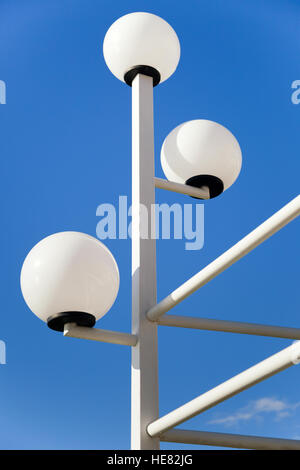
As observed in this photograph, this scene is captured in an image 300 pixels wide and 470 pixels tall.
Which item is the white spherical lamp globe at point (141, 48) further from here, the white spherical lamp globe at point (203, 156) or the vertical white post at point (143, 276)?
the white spherical lamp globe at point (203, 156)

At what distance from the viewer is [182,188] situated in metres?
3.30

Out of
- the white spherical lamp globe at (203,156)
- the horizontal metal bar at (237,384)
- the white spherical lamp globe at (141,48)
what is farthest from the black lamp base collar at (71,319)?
the white spherical lamp globe at (141,48)

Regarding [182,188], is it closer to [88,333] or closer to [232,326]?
[232,326]

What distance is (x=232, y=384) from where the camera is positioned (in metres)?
2.03

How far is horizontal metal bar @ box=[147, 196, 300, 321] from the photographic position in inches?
80.4

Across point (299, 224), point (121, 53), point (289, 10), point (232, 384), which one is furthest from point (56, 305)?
point (289, 10)

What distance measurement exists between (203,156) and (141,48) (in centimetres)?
59

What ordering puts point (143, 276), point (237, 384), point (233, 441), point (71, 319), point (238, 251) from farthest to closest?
point (143, 276) → point (71, 319) → point (233, 441) → point (238, 251) → point (237, 384)

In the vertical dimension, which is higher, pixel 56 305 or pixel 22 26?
pixel 22 26

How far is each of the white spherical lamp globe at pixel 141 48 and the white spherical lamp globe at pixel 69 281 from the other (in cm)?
113

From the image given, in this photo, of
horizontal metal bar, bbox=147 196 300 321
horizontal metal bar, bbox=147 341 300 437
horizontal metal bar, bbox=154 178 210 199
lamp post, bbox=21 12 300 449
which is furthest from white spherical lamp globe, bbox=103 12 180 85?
horizontal metal bar, bbox=147 341 300 437

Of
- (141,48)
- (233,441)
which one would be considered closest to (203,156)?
(141,48)
